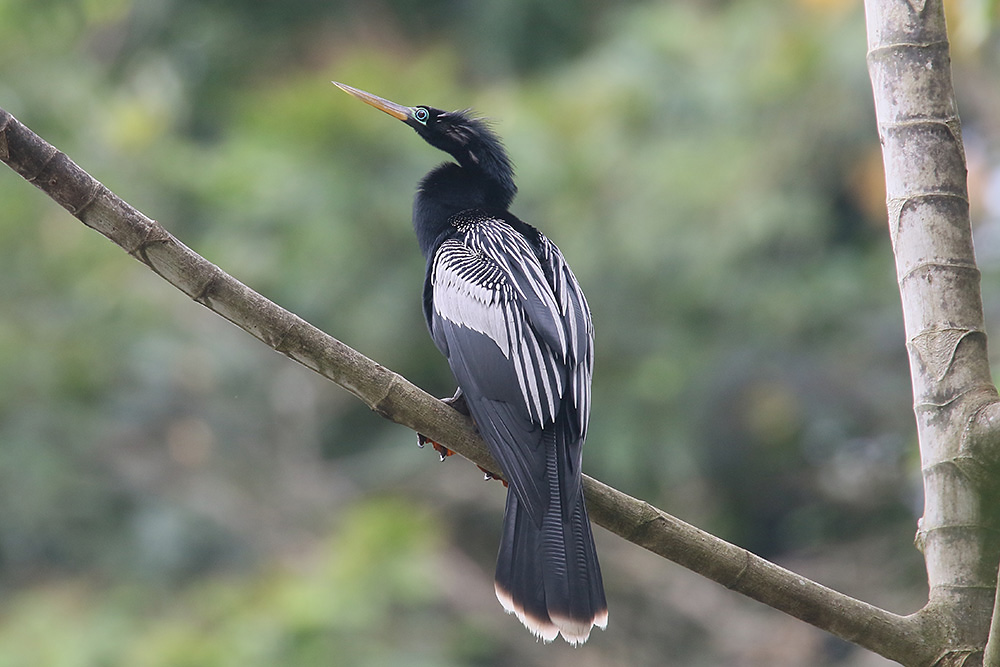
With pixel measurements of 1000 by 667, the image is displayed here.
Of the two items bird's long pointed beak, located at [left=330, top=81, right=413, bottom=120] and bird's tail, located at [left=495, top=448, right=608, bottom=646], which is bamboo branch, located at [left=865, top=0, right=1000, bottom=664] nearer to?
bird's tail, located at [left=495, top=448, right=608, bottom=646]

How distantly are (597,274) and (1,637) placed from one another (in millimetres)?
3643

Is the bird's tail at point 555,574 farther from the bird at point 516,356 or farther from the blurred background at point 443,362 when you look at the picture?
the blurred background at point 443,362

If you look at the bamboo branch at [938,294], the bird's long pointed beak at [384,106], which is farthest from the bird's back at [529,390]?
the bamboo branch at [938,294]

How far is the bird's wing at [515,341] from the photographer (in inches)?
101

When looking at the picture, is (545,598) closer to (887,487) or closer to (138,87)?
(887,487)

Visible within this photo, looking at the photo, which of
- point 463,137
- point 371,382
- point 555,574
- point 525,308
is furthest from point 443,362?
point 371,382

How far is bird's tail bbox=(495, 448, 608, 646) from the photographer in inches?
94.7

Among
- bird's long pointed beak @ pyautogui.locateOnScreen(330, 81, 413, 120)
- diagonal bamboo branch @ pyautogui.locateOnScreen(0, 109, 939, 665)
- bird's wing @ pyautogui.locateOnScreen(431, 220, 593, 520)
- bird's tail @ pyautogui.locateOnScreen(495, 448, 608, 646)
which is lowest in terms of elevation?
bird's tail @ pyautogui.locateOnScreen(495, 448, 608, 646)

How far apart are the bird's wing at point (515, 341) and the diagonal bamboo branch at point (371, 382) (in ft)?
1.11

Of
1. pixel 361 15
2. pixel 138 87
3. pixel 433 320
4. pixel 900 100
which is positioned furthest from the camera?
pixel 361 15

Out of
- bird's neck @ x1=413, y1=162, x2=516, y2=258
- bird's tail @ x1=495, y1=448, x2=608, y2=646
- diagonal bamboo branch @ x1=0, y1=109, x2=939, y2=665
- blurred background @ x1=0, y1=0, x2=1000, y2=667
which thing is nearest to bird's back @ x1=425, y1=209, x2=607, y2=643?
bird's tail @ x1=495, y1=448, x2=608, y2=646

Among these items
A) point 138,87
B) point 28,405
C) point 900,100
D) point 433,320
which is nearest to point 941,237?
point 900,100

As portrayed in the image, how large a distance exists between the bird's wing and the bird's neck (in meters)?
0.18

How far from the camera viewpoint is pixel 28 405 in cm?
635
